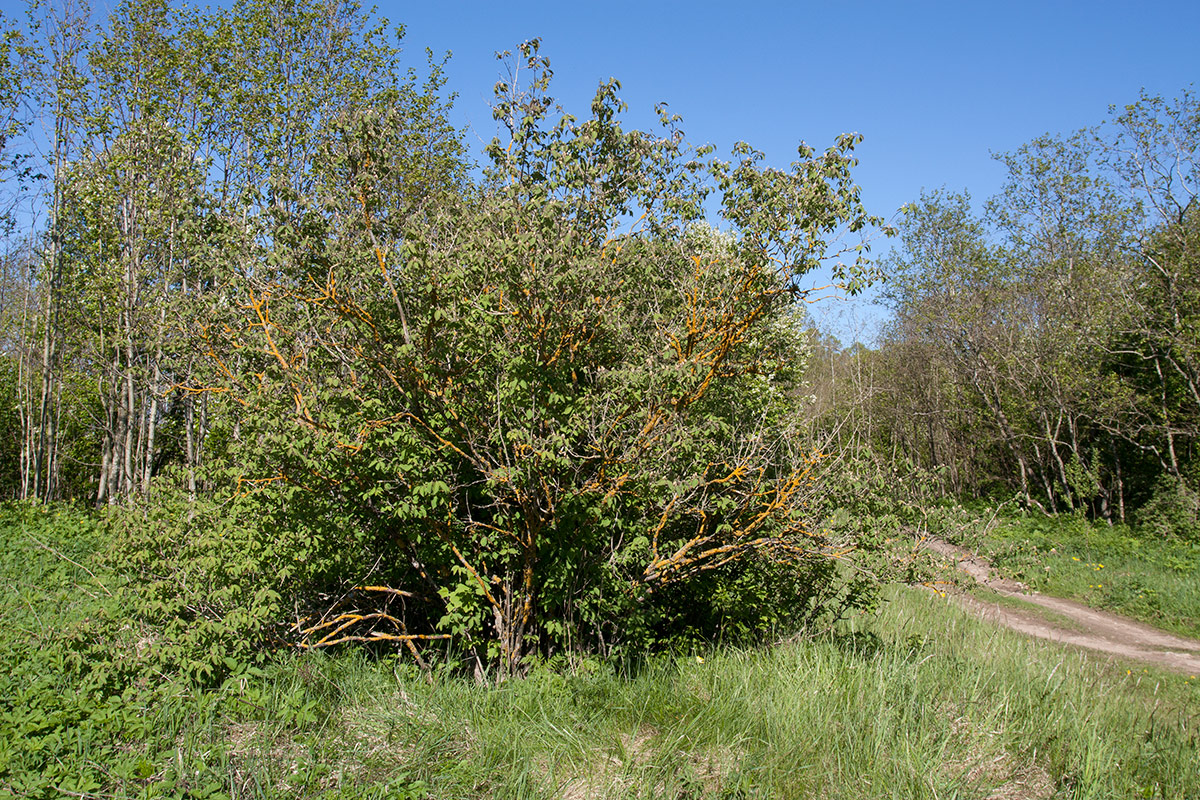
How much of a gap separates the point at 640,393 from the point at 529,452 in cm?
73

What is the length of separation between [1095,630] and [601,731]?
726cm

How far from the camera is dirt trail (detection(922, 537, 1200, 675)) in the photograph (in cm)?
758

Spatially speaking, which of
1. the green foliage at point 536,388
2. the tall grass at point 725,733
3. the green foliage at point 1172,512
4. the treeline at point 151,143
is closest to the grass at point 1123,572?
the green foliage at point 1172,512

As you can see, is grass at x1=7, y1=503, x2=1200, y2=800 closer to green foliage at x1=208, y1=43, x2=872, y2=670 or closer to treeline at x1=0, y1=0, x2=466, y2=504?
green foliage at x1=208, y1=43, x2=872, y2=670

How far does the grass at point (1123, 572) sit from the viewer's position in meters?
8.83

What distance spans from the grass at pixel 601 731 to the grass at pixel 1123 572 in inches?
112

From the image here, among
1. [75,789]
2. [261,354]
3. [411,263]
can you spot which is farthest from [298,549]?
[411,263]

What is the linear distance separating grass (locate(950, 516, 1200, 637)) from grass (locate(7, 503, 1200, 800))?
9.30 ft

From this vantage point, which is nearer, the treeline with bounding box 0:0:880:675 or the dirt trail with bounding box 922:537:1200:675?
the treeline with bounding box 0:0:880:675

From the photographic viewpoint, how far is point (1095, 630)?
28.1ft

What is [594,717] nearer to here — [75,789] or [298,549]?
[298,549]

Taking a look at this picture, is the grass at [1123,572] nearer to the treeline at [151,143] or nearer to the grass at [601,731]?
the grass at [601,731]

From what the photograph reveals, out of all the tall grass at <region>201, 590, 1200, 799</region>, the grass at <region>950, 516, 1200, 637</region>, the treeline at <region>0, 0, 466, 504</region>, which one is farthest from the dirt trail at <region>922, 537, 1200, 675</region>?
the treeline at <region>0, 0, 466, 504</region>

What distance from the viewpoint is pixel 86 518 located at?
11.5 m
